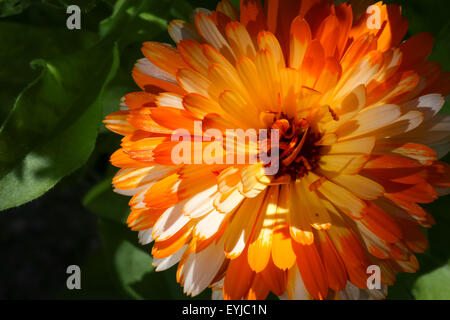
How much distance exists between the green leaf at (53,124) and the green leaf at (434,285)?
744 mm

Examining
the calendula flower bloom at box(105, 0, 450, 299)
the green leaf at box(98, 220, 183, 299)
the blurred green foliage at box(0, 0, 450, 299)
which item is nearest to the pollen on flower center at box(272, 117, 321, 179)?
the calendula flower bloom at box(105, 0, 450, 299)

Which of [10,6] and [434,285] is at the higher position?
[10,6]

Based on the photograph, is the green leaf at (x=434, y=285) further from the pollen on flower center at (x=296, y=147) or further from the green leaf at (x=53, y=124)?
the green leaf at (x=53, y=124)

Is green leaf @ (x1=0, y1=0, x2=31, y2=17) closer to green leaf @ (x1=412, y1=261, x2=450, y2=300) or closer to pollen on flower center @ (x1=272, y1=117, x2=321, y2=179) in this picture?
pollen on flower center @ (x1=272, y1=117, x2=321, y2=179)

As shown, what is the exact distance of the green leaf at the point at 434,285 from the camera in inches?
36.0

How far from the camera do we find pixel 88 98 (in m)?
0.86

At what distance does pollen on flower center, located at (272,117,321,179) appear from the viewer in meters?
0.72

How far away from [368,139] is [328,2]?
218 mm

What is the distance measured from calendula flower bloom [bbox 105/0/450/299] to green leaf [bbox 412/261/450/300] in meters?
0.26

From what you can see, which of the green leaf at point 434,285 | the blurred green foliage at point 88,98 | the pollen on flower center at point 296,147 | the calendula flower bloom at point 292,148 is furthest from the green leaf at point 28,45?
the green leaf at point 434,285

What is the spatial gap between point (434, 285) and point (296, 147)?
0.48m

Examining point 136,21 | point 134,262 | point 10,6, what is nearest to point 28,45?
point 10,6

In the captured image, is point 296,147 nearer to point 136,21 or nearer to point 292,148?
point 292,148

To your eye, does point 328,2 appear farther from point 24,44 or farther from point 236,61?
point 24,44
